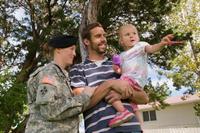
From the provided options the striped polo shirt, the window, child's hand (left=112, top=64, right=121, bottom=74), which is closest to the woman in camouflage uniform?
the striped polo shirt

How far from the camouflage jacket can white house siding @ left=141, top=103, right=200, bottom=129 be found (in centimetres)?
2959

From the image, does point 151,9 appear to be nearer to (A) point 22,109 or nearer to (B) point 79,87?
(A) point 22,109

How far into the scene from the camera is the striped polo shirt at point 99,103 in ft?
10.3

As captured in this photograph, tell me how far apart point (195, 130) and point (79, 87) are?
24.1 metres

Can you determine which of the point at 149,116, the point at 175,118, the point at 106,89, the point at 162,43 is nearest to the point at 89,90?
the point at 106,89

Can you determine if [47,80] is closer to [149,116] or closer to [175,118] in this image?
[175,118]

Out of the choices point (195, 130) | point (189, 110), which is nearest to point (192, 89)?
point (195, 130)

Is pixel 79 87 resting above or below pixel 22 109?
above

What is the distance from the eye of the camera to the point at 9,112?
11.0 m

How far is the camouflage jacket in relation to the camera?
9.53 feet

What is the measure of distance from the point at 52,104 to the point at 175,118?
31057 mm

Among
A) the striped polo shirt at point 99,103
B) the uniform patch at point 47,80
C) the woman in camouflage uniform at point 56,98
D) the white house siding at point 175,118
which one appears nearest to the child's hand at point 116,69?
the striped polo shirt at point 99,103

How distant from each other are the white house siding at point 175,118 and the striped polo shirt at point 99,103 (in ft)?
96.0

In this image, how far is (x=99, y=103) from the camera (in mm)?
3176
